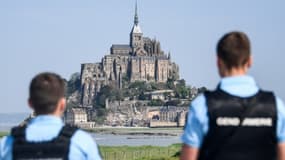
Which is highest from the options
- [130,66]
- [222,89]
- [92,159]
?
[130,66]

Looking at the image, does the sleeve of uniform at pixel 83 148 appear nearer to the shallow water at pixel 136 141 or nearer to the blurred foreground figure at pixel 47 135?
the blurred foreground figure at pixel 47 135

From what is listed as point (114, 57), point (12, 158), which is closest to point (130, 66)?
point (114, 57)

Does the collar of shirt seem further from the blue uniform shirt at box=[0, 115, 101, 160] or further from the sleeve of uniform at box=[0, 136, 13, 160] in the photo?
the sleeve of uniform at box=[0, 136, 13, 160]

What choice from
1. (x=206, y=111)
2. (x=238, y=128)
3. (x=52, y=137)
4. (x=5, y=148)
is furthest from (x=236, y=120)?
(x=5, y=148)

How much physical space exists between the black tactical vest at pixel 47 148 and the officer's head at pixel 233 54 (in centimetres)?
91

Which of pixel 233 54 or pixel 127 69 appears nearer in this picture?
pixel 233 54

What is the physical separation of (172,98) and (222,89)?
15636cm

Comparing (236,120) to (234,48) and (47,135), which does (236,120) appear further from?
(47,135)

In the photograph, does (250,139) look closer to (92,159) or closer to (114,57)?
(92,159)

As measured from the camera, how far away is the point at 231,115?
5.05 metres

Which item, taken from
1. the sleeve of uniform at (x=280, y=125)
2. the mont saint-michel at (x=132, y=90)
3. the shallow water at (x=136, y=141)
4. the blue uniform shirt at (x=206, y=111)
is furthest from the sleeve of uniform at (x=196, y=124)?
the mont saint-michel at (x=132, y=90)

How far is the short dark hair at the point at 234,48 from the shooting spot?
5.08m

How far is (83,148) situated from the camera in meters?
5.05

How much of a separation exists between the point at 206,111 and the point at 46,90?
0.88 metres
